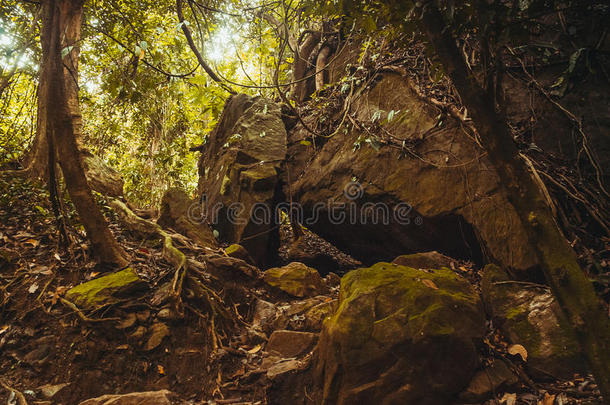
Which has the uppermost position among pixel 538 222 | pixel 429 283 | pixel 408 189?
pixel 408 189

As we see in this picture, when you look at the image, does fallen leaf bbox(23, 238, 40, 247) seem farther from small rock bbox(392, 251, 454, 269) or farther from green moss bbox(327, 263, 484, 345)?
small rock bbox(392, 251, 454, 269)

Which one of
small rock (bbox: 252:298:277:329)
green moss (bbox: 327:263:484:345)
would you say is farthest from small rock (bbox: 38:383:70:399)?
green moss (bbox: 327:263:484:345)

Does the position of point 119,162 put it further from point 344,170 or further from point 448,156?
point 448,156

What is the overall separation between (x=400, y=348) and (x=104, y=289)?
278 cm

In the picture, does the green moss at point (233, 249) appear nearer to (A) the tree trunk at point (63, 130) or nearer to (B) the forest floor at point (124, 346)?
(B) the forest floor at point (124, 346)

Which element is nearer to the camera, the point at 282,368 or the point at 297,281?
the point at 282,368

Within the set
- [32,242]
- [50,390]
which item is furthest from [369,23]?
[32,242]

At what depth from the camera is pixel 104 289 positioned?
9.90 ft

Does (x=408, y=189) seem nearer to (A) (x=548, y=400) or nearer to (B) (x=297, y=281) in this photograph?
(B) (x=297, y=281)

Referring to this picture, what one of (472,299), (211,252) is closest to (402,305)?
(472,299)

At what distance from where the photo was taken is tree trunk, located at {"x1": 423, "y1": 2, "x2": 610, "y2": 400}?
1451 millimetres

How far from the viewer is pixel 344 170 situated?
4844mm

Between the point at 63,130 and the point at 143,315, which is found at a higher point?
the point at 63,130

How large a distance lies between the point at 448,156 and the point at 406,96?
4.40ft
